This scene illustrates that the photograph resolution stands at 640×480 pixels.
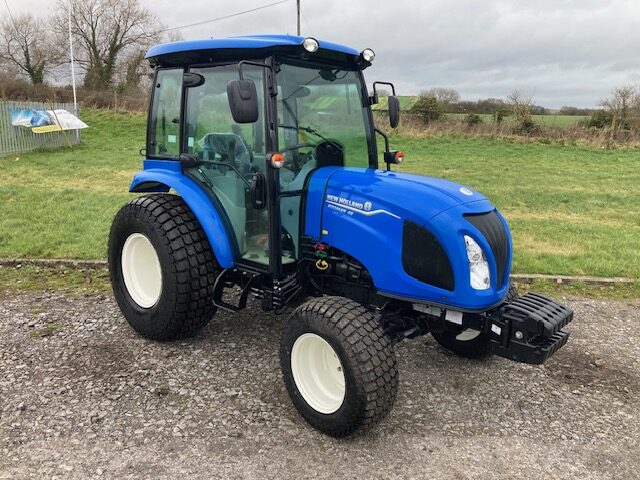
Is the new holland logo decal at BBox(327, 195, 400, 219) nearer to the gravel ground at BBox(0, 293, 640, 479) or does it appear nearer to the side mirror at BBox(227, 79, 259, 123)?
the side mirror at BBox(227, 79, 259, 123)

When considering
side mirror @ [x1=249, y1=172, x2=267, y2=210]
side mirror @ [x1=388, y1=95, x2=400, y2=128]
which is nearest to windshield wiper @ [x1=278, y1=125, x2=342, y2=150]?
side mirror @ [x1=249, y1=172, x2=267, y2=210]

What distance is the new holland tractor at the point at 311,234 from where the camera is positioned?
2.93 m

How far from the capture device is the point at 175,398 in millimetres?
3344

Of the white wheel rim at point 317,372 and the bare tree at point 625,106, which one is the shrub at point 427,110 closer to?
the bare tree at point 625,106

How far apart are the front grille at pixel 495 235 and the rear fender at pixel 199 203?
5.34ft

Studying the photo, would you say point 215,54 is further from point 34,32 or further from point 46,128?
point 34,32

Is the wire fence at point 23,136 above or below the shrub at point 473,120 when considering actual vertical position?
Answer: below

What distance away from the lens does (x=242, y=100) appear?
289 cm

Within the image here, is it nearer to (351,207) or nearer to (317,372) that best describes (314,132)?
(351,207)

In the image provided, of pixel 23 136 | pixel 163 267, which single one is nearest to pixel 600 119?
pixel 23 136

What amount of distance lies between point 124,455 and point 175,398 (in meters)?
0.58

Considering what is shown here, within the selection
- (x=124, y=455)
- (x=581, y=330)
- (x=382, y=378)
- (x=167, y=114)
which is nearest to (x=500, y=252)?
(x=382, y=378)

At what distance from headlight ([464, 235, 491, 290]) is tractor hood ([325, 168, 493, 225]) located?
0.81ft

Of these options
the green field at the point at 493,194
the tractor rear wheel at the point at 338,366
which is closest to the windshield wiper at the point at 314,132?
the tractor rear wheel at the point at 338,366
